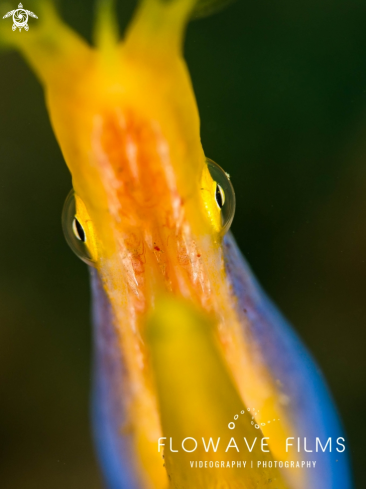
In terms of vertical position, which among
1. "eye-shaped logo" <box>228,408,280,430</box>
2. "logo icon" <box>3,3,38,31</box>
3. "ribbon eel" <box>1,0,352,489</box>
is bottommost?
"eye-shaped logo" <box>228,408,280,430</box>

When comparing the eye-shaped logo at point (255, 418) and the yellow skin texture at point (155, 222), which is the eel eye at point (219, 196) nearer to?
the yellow skin texture at point (155, 222)

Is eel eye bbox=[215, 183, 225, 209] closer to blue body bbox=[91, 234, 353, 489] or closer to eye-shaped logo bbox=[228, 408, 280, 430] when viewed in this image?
blue body bbox=[91, 234, 353, 489]

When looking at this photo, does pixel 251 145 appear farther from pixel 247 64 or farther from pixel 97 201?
pixel 97 201

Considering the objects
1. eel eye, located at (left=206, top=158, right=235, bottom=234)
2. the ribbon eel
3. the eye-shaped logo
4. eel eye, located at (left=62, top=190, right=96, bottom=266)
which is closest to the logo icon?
the ribbon eel

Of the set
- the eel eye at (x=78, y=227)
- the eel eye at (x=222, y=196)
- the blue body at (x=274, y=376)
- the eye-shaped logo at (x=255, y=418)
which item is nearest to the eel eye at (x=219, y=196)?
the eel eye at (x=222, y=196)

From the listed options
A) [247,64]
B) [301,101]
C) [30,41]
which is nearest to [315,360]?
[301,101]
